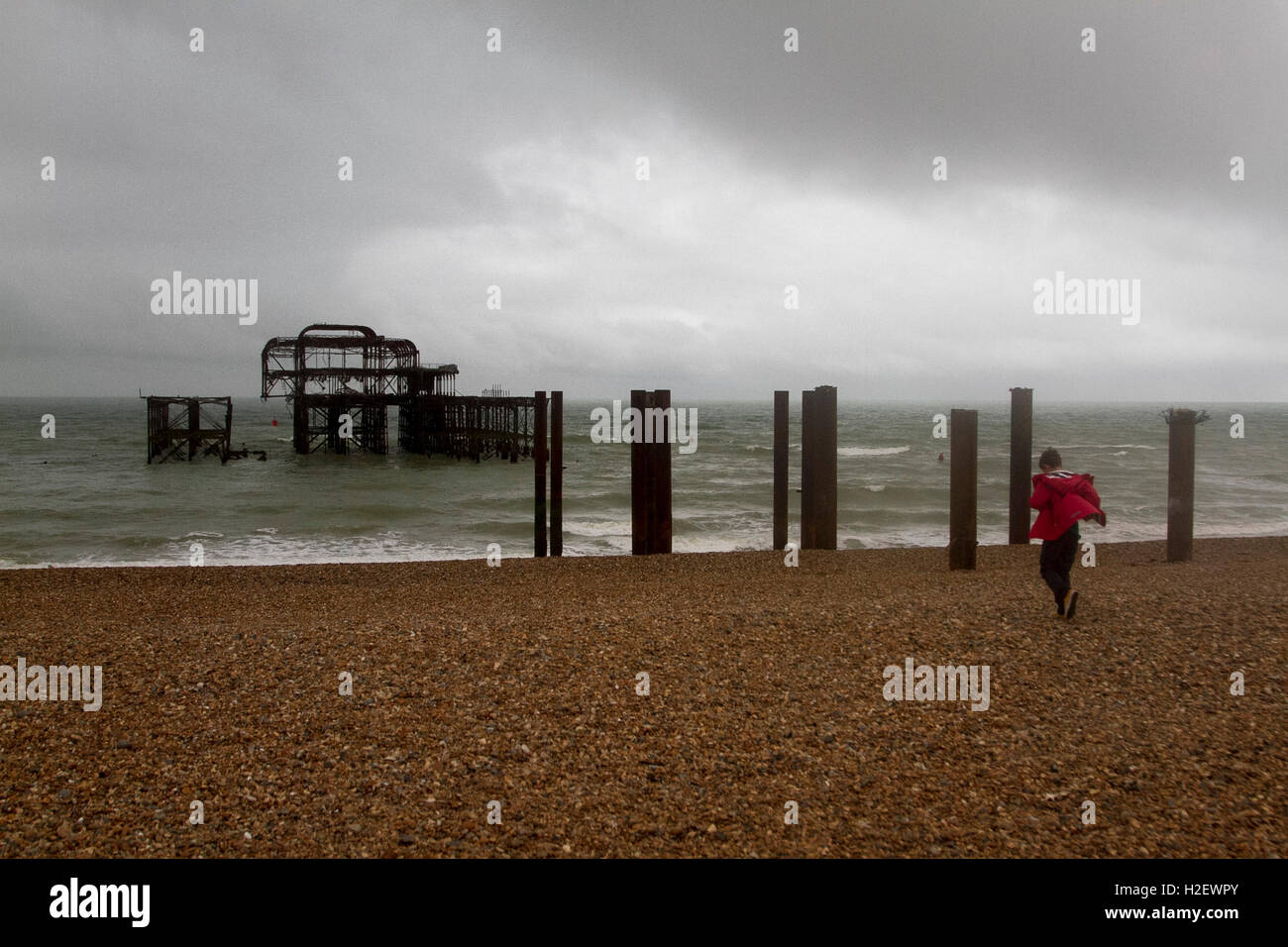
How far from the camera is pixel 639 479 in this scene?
12414mm

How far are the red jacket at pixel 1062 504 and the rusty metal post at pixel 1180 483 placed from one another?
3920 mm

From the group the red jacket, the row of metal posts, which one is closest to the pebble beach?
the red jacket

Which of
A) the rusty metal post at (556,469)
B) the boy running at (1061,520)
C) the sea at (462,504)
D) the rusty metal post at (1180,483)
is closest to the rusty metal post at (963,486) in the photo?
the boy running at (1061,520)

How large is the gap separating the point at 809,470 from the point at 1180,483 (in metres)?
4.45

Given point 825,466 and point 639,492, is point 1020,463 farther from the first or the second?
point 639,492

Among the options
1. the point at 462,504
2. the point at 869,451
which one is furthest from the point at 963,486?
the point at 869,451

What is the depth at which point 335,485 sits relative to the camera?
33.4 metres

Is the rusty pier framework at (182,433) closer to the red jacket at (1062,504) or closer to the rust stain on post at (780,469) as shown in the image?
the rust stain on post at (780,469)

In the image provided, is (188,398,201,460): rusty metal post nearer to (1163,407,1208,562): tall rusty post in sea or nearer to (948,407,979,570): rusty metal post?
(948,407,979,570): rusty metal post

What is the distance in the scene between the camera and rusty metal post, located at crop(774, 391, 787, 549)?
12.3 meters
